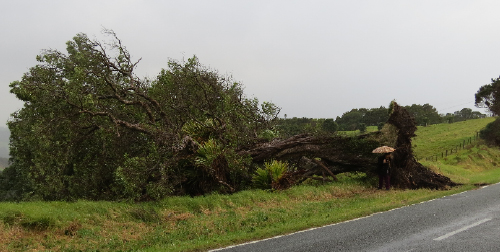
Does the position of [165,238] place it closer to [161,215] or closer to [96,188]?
[161,215]

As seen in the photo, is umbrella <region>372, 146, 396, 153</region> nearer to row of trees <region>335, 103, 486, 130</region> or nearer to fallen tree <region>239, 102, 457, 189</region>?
fallen tree <region>239, 102, 457, 189</region>

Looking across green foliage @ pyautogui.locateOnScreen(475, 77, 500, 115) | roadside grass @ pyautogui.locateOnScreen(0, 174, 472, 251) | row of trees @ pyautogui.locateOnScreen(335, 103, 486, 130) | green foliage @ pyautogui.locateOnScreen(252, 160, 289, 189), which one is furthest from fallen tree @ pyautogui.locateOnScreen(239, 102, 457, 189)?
row of trees @ pyautogui.locateOnScreen(335, 103, 486, 130)

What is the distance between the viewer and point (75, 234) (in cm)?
751

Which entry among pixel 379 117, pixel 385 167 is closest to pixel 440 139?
pixel 379 117

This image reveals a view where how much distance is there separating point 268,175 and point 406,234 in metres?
6.65

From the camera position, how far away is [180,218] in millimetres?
9266

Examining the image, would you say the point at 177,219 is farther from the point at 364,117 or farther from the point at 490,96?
the point at 364,117

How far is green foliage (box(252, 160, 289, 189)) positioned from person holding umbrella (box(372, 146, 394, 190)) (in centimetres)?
437

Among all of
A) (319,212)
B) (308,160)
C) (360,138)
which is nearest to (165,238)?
(319,212)

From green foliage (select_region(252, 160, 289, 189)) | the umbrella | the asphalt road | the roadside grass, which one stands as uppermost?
the umbrella

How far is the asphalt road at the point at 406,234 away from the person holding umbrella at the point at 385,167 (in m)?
5.03

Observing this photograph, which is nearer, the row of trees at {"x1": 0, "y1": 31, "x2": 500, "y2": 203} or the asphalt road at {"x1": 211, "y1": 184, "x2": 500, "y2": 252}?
the asphalt road at {"x1": 211, "y1": 184, "x2": 500, "y2": 252}

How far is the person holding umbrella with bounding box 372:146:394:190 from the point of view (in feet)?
46.2

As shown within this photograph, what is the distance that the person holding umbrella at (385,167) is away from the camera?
14078 mm
